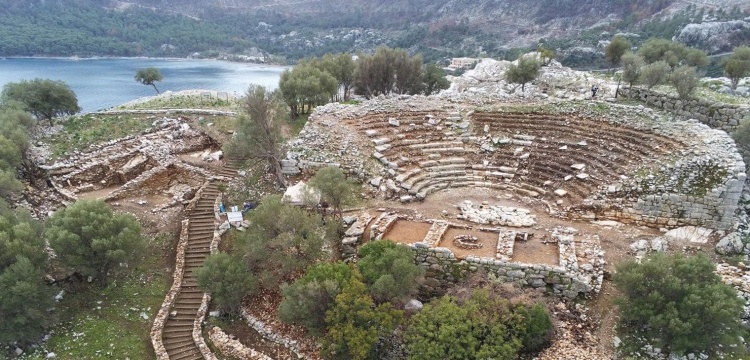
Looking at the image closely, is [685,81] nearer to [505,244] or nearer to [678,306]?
[505,244]

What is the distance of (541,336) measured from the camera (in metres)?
16.7

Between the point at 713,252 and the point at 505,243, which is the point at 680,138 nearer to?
the point at 713,252

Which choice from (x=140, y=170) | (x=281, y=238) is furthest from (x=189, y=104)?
(x=281, y=238)

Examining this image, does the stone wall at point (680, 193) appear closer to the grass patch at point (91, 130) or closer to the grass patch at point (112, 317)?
the grass patch at point (112, 317)

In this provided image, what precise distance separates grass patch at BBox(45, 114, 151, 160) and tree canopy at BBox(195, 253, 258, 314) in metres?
19.2

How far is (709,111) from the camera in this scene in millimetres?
31891

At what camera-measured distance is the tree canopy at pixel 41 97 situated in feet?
118

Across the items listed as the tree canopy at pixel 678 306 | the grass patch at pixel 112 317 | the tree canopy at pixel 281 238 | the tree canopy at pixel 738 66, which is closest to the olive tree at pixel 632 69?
the tree canopy at pixel 738 66

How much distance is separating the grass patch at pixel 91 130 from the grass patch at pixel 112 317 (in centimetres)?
1462

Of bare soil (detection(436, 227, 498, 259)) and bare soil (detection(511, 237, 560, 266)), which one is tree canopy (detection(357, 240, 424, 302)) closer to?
bare soil (detection(436, 227, 498, 259))

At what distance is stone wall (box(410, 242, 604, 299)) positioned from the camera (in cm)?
1878

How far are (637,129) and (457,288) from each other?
18.8m

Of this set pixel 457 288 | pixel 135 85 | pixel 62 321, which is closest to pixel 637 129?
pixel 457 288

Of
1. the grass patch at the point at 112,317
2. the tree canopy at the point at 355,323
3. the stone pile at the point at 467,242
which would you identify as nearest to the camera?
the tree canopy at the point at 355,323
